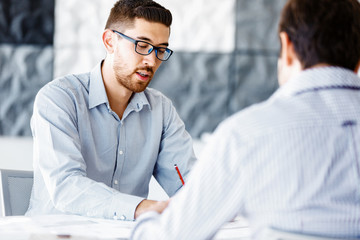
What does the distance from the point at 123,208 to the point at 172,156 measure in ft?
1.90

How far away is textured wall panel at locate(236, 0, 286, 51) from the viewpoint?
320 cm

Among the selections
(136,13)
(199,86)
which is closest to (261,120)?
(136,13)

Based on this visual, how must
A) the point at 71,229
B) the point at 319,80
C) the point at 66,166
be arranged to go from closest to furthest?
the point at 319,80, the point at 71,229, the point at 66,166

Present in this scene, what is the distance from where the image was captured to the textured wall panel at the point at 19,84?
3203 mm

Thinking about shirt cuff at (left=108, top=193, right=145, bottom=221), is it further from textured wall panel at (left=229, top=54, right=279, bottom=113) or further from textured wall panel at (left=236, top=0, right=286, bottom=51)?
textured wall panel at (left=236, top=0, right=286, bottom=51)

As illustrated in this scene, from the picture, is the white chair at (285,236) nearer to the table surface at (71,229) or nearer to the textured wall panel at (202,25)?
the table surface at (71,229)

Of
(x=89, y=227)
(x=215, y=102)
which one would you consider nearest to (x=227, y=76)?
(x=215, y=102)

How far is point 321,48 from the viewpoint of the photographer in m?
1.02

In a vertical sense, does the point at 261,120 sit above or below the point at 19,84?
above

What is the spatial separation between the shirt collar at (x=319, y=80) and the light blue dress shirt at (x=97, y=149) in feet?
2.51

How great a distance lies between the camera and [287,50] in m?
1.07

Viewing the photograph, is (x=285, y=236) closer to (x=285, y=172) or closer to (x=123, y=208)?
(x=285, y=172)

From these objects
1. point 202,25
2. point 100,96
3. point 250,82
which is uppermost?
point 202,25

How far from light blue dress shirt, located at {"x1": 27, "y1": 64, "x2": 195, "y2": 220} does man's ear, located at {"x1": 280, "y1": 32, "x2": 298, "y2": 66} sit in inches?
29.2
